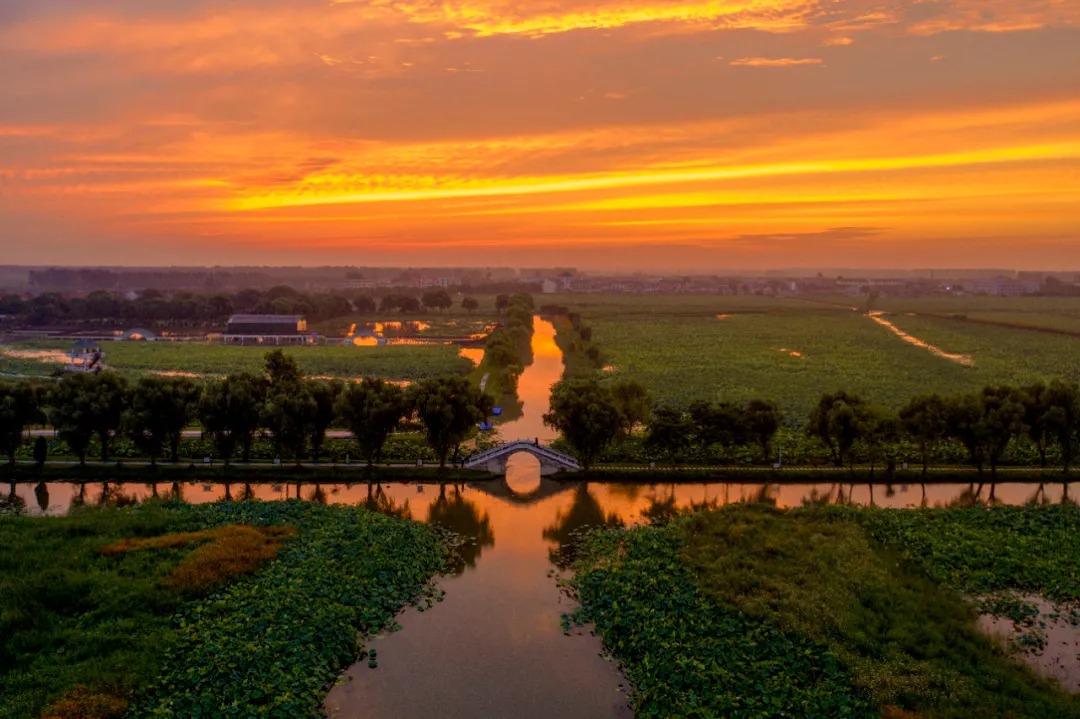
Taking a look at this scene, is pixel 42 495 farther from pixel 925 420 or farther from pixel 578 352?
pixel 578 352

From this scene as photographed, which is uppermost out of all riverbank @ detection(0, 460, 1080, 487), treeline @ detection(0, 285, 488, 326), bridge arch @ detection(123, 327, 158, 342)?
treeline @ detection(0, 285, 488, 326)

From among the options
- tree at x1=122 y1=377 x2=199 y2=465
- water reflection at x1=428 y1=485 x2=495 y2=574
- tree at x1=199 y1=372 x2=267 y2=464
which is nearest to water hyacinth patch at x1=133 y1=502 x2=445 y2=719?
water reflection at x1=428 y1=485 x2=495 y2=574

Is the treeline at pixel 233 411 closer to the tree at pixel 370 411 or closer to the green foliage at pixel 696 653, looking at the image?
the tree at pixel 370 411

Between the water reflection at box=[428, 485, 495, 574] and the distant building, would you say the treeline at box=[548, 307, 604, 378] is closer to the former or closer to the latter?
the distant building

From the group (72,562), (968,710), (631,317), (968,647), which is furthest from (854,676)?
(631,317)

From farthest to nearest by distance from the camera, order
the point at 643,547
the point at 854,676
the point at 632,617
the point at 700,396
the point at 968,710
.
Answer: the point at 700,396, the point at 643,547, the point at 632,617, the point at 854,676, the point at 968,710

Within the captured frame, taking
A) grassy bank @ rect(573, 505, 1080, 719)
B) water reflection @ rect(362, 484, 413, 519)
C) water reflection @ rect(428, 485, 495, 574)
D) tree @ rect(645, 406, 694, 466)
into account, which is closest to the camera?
A: grassy bank @ rect(573, 505, 1080, 719)

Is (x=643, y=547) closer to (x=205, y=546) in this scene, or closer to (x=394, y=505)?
(x=394, y=505)

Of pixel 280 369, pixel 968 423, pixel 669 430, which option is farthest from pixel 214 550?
pixel 968 423
